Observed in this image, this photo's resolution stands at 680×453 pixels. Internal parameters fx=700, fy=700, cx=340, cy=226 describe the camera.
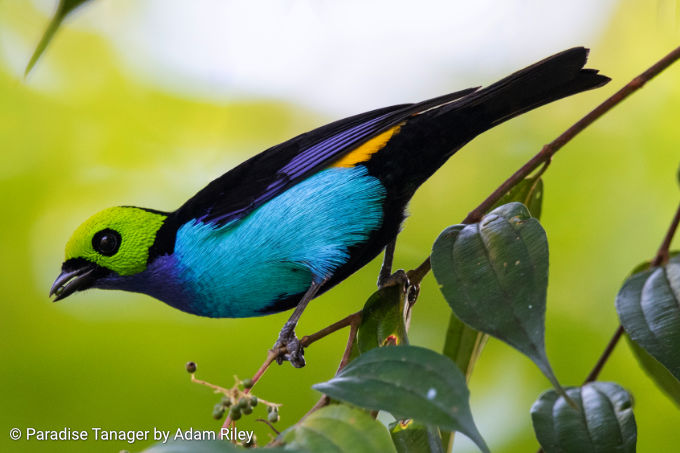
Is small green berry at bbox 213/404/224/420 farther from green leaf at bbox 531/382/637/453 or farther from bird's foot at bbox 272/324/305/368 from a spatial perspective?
green leaf at bbox 531/382/637/453

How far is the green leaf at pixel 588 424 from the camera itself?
1529 mm

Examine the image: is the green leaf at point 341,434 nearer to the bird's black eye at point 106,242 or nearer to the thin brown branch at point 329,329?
the thin brown branch at point 329,329

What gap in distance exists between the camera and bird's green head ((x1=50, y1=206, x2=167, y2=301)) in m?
2.43

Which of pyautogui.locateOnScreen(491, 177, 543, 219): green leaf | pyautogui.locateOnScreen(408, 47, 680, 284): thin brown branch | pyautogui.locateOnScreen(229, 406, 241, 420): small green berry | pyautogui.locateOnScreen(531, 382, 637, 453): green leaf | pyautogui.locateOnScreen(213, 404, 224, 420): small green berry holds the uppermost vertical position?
pyautogui.locateOnScreen(491, 177, 543, 219): green leaf

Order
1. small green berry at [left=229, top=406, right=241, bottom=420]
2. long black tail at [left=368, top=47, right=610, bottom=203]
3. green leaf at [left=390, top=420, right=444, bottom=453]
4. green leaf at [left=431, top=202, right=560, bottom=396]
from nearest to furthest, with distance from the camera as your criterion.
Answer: green leaf at [left=431, top=202, right=560, bottom=396]
small green berry at [left=229, top=406, right=241, bottom=420]
green leaf at [left=390, top=420, right=444, bottom=453]
long black tail at [left=368, top=47, right=610, bottom=203]

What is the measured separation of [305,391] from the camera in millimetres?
3777

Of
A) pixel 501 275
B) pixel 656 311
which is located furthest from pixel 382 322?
pixel 656 311

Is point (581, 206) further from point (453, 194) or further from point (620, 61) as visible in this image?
point (620, 61)

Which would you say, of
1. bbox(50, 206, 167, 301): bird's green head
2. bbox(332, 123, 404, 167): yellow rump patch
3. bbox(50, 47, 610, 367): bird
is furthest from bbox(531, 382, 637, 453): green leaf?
bbox(50, 206, 167, 301): bird's green head

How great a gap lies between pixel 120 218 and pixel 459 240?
1.38m

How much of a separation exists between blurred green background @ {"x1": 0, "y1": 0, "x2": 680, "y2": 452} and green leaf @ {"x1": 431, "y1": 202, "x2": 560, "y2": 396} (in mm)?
2225

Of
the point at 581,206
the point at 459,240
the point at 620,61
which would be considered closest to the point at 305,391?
the point at 581,206

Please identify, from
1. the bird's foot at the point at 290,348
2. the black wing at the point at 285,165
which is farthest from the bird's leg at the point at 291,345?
the black wing at the point at 285,165

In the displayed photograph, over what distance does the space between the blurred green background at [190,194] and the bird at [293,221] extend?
1422 millimetres
